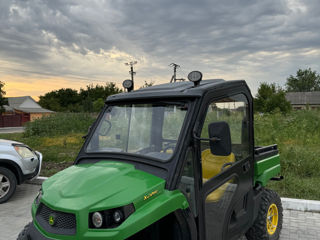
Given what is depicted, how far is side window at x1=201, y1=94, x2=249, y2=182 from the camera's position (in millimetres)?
2672

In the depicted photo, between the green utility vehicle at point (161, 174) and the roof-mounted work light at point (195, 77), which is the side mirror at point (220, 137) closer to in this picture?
the green utility vehicle at point (161, 174)

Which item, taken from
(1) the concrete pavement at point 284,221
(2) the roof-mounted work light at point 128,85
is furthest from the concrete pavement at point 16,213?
(2) the roof-mounted work light at point 128,85

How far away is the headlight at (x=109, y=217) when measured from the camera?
1965 millimetres

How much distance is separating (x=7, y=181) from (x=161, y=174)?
4770mm

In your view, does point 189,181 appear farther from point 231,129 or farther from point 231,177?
point 231,129

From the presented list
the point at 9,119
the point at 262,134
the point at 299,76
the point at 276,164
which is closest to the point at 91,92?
the point at 9,119

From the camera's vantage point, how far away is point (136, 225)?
1968mm

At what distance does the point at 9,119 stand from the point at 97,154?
165ft

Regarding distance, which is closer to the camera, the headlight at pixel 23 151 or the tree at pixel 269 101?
the headlight at pixel 23 151

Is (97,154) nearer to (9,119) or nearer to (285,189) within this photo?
(285,189)

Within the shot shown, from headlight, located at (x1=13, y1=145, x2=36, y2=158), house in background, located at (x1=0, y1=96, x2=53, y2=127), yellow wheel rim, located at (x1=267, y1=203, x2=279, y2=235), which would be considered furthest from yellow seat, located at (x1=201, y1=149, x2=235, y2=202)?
house in background, located at (x1=0, y1=96, x2=53, y2=127)

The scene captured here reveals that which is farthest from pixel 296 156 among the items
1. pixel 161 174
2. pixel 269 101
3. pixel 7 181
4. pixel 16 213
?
pixel 269 101

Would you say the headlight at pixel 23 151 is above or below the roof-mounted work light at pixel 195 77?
below

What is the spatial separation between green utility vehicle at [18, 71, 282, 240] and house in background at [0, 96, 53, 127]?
101ft
